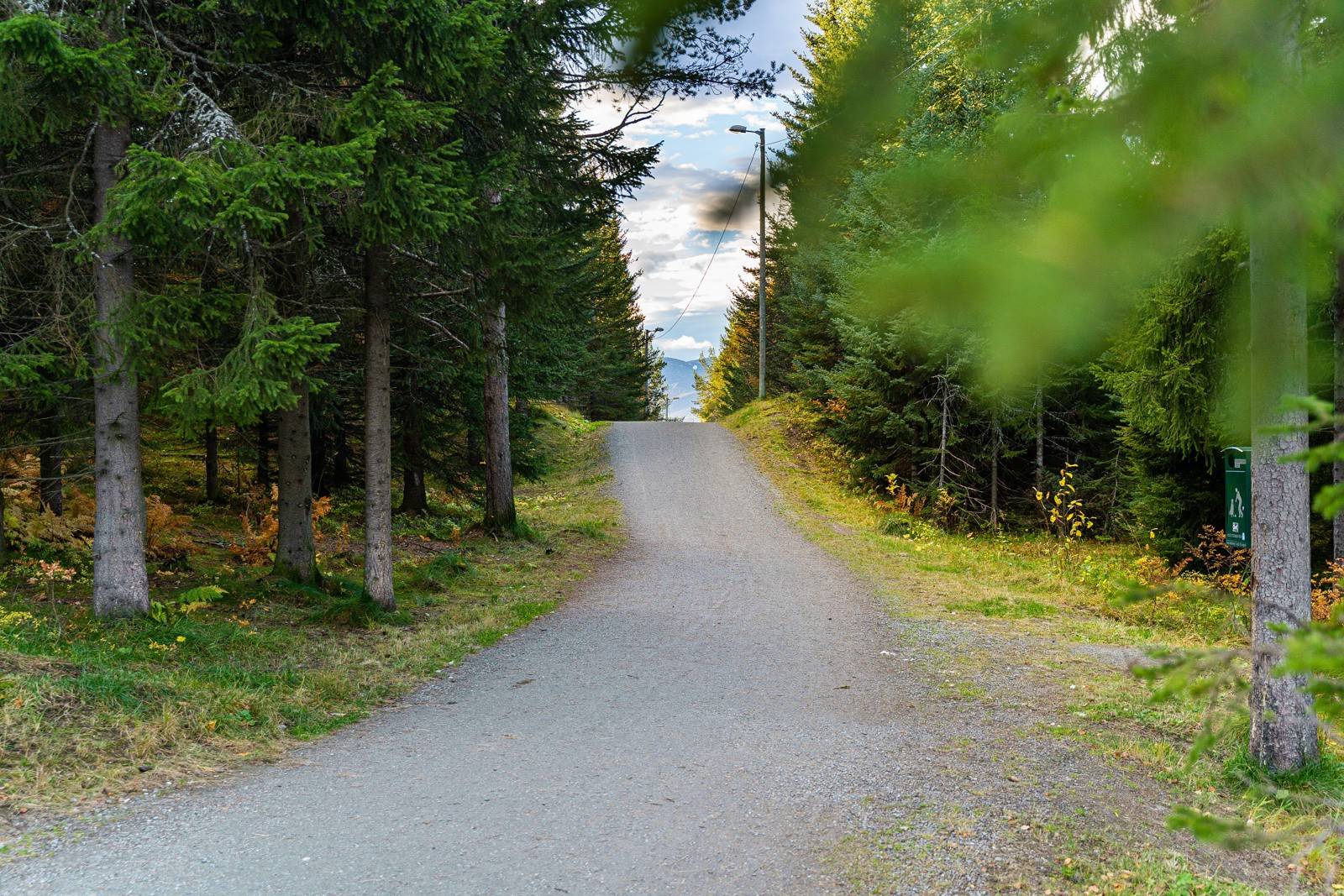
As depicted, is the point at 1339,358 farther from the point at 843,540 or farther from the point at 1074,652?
the point at 843,540

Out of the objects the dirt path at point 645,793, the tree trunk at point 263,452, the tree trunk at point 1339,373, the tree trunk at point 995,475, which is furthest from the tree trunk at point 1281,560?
the tree trunk at point 263,452

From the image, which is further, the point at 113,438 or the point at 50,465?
the point at 50,465

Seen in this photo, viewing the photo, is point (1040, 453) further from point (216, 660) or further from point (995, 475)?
point (216, 660)

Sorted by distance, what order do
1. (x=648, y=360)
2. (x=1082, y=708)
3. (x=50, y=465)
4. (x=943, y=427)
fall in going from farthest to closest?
1. (x=648, y=360)
2. (x=943, y=427)
3. (x=50, y=465)
4. (x=1082, y=708)

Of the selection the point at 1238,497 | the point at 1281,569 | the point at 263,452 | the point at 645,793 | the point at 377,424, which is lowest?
the point at 645,793

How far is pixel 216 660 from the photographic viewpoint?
6.79m

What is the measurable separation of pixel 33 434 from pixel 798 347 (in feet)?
55.6

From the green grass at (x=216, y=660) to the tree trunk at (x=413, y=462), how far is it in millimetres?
2922

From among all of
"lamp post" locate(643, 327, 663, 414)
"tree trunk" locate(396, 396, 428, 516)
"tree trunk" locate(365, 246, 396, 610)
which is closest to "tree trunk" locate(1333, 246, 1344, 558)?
"tree trunk" locate(365, 246, 396, 610)

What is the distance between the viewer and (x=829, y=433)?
19594mm

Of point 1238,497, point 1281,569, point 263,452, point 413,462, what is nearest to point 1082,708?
point 1281,569

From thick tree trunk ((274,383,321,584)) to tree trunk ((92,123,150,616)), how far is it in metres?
2.05

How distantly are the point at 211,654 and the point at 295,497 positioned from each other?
2780mm

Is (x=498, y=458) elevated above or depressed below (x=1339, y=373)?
below
